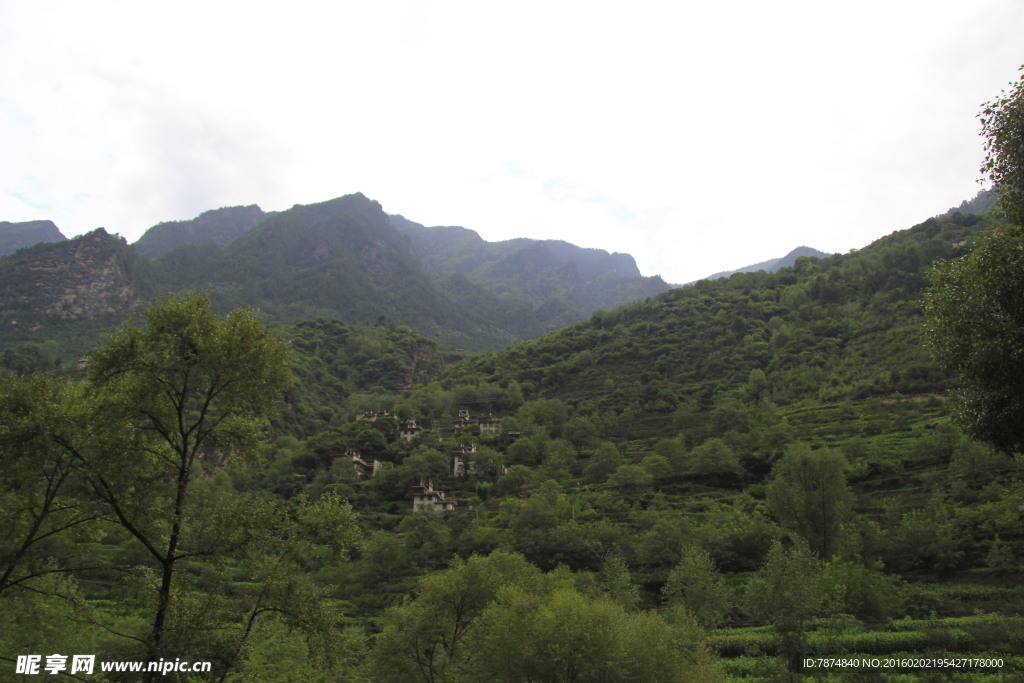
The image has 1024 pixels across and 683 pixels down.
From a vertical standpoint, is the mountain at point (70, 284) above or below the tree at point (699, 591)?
above

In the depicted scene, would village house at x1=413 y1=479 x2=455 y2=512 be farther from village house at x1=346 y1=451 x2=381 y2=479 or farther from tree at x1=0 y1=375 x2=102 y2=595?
tree at x1=0 y1=375 x2=102 y2=595

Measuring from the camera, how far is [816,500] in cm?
4194

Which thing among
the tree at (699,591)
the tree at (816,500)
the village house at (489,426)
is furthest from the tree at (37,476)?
the village house at (489,426)

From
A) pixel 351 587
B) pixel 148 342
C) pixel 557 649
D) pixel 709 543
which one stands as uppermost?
pixel 148 342

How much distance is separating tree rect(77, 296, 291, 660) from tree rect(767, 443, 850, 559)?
137ft

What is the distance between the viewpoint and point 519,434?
87.8m

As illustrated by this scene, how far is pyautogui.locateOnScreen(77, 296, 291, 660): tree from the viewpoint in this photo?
11461 millimetres

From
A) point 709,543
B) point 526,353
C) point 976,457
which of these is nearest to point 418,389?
point 526,353

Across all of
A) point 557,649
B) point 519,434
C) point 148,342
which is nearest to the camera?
point 148,342

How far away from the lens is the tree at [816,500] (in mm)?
41406

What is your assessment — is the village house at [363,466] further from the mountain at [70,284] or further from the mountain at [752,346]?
the mountain at [70,284]

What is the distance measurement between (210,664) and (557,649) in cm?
1405

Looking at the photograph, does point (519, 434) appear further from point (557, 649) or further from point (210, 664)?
point (210, 664)

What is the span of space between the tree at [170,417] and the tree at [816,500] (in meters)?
41.7
